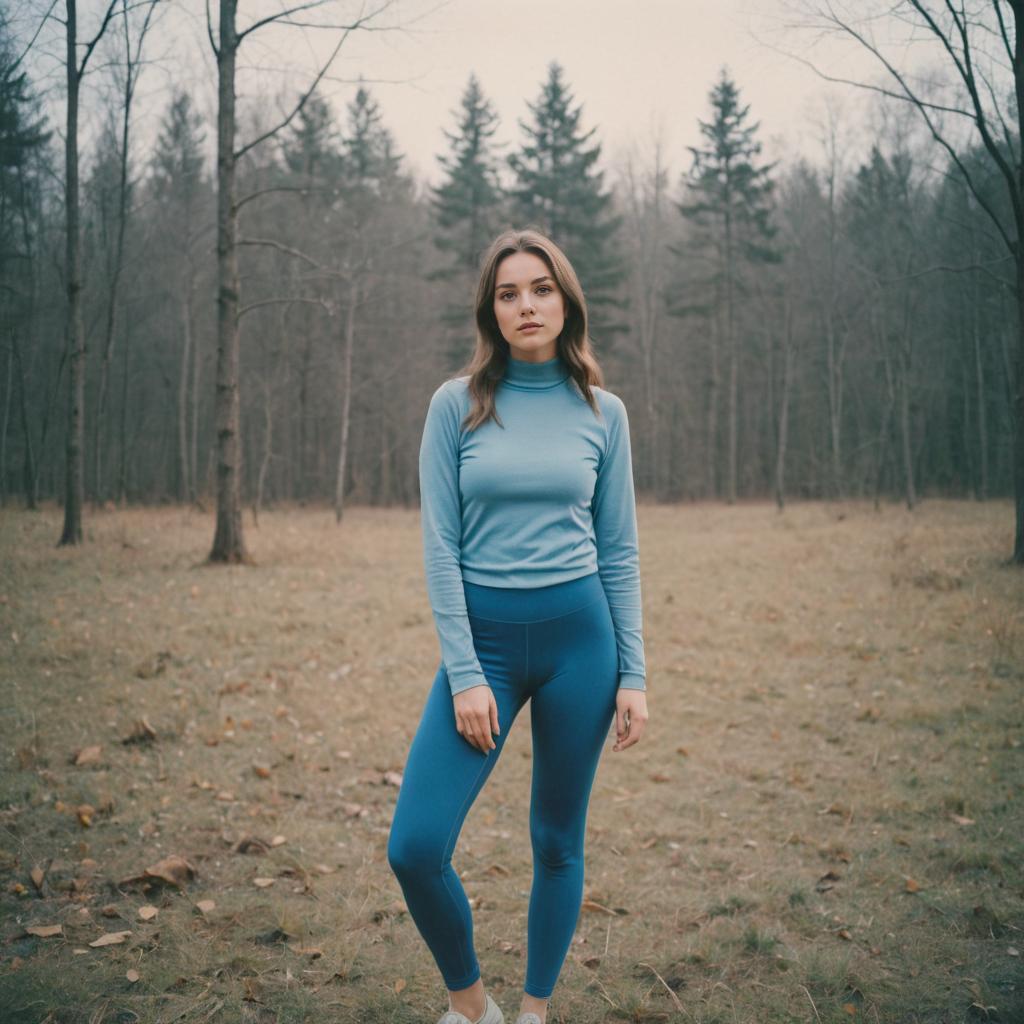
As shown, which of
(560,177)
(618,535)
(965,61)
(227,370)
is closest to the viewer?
(618,535)

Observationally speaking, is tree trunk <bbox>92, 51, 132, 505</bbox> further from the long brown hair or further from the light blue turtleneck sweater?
the light blue turtleneck sweater

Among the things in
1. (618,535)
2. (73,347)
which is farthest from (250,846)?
(73,347)

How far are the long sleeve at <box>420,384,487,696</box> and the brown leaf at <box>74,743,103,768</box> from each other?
327 centimetres

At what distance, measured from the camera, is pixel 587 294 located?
2539cm

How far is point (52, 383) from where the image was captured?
900 cm

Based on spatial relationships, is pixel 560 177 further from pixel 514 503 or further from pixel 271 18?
pixel 514 503

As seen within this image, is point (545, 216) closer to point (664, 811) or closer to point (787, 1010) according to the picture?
point (664, 811)

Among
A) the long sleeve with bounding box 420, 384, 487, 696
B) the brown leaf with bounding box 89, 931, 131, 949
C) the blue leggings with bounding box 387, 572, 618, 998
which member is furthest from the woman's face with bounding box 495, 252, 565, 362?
the brown leaf with bounding box 89, 931, 131, 949

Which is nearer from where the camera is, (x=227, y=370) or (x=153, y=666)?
(x=153, y=666)

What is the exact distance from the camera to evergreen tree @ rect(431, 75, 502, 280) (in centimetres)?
2314

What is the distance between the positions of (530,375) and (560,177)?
75.9 ft

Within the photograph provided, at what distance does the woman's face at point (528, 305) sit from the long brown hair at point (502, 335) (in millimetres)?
23

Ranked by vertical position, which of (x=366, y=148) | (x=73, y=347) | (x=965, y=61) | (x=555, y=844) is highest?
(x=366, y=148)

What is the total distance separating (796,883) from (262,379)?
65.2ft
